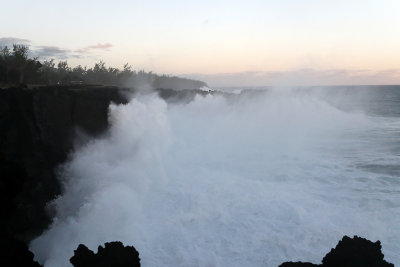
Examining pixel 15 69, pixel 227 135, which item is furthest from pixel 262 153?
pixel 15 69

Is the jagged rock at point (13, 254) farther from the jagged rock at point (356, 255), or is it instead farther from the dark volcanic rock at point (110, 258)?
the jagged rock at point (356, 255)

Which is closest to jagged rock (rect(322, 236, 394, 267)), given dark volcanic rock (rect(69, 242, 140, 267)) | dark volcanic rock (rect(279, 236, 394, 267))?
dark volcanic rock (rect(279, 236, 394, 267))

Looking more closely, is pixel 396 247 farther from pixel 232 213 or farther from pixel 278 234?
pixel 232 213

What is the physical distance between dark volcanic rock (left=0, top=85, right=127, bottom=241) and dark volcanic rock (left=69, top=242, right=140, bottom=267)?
5.17 metres

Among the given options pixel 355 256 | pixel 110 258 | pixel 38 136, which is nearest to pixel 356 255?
pixel 355 256

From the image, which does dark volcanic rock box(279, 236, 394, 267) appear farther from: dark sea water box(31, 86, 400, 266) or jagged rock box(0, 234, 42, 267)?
jagged rock box(0, 234, 42, 267)

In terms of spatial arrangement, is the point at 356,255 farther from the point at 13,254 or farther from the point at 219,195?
the point at 219,195

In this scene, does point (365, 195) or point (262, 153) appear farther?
point (262, 153)

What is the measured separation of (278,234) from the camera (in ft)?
38.5

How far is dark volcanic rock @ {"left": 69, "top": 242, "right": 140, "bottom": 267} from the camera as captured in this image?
702 cm

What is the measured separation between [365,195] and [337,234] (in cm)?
A: 424

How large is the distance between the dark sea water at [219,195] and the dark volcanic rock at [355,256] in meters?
3.14

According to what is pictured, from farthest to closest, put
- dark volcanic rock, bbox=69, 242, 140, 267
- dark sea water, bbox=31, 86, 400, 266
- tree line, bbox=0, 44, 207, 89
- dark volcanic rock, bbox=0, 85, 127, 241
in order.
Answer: tree line, bbox=0, 44, 207, 89 < dark volcanic rock, bbox=0, 85, 127, 241 < dark sea water, bbox=31, 86, 400, 266 < dark volcanic rock, bbox=69, 242, 140, 267

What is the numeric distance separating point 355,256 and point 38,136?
14.9m
